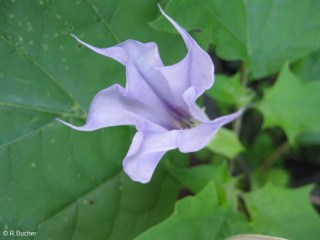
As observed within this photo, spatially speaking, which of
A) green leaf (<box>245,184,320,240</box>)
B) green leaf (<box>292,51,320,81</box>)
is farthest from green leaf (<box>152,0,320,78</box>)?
green leaf (<box>245,184,320,240</box>)

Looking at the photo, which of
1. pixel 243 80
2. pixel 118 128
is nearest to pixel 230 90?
pixel 243 80

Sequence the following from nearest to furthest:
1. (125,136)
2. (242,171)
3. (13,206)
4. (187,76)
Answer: (187,76)
(13,206)
(125,136)
(242,171)

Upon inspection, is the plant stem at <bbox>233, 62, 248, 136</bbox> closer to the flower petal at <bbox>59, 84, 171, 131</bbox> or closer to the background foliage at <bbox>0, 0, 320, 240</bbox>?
the background foliage at <bbox>0, 0, 320, 240</bbox>

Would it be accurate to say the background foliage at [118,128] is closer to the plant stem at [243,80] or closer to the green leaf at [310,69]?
the plant stem at [243,80]

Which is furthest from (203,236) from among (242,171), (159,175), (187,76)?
(242,171)

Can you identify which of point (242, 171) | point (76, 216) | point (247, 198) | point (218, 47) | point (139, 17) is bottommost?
point (242, 171)

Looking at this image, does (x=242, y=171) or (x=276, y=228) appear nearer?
(x=276, y=228)

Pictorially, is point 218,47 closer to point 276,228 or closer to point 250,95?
point 250,95

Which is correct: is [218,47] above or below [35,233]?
above
